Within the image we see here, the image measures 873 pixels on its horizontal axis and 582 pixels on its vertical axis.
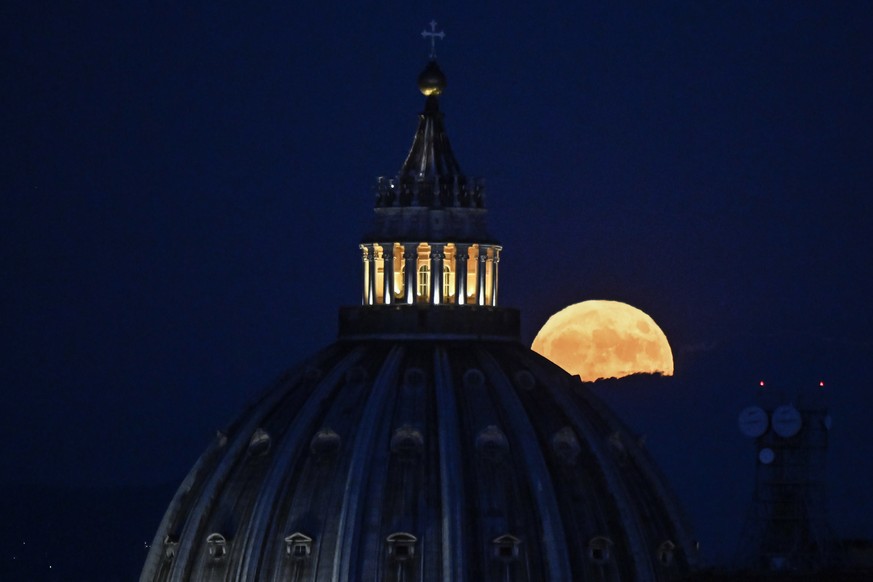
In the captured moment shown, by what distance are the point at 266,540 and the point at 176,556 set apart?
6.41 m

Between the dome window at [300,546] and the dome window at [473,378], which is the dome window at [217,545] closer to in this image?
the dome window at [300,546]

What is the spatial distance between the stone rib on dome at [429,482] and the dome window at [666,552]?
0.13 metres

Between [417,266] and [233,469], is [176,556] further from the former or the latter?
[417,266]

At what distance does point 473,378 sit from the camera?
145000 millimetres

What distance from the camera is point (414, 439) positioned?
142 metres

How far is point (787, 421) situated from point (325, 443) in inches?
894

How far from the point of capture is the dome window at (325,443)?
5620 inches

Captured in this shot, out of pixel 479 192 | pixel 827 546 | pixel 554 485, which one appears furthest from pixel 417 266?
pixel 827 546

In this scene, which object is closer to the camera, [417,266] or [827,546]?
[827,546]

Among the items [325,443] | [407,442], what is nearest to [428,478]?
[407,442]

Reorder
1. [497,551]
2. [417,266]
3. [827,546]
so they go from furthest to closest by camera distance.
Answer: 1. [417,266]
2. [497,551]
3. [827,546]

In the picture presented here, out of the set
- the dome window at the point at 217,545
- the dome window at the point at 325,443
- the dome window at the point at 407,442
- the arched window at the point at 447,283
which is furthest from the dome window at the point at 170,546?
the arched window at the point at 447,283

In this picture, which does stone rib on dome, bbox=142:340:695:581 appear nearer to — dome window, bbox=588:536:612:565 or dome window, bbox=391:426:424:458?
dome window, bbox=391:426:424:458

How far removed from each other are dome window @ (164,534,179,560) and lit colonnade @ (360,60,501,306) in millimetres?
14024
